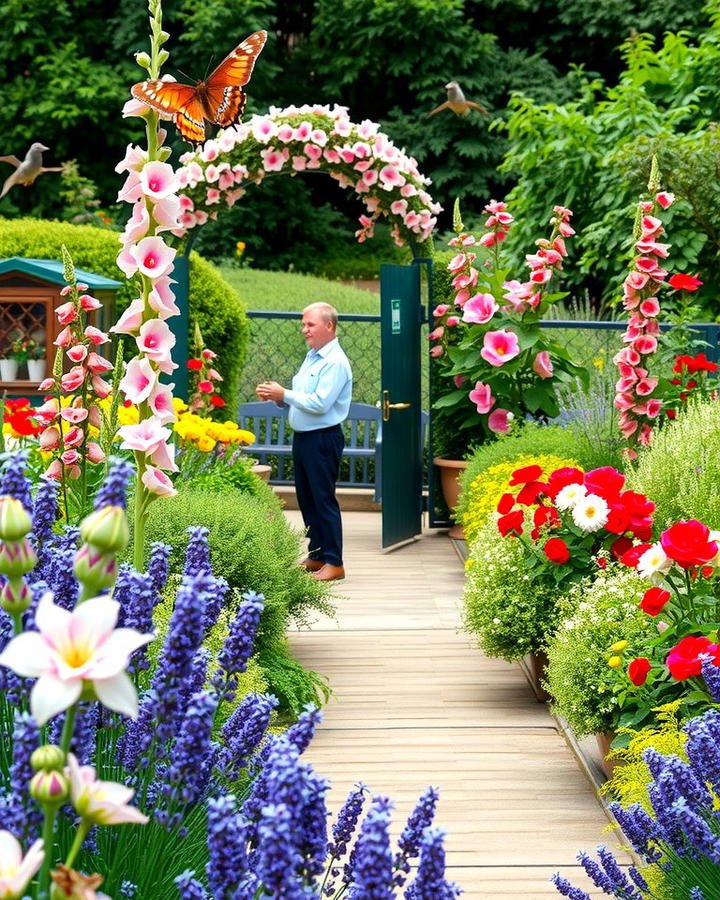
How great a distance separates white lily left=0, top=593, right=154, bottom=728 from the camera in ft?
3.84

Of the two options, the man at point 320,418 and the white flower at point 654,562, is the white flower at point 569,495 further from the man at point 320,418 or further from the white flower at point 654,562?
the man at point 320,418

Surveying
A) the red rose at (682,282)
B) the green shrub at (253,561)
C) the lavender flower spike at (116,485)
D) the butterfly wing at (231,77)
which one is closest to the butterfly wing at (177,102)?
the butterfly wing at (231,77)

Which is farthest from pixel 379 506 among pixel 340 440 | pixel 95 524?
pixel 95 524

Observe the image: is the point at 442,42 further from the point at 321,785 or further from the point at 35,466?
the point at 321,785

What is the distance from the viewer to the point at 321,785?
63.4 inches

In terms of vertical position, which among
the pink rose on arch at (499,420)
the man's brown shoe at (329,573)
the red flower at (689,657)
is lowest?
the man's brown shoe at (329,573)

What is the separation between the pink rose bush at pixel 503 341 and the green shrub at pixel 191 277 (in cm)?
171

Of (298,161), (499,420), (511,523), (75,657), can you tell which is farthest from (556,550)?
(298,161)

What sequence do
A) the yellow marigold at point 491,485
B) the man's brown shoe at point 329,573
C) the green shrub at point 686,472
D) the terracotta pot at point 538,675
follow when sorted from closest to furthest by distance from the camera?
the green shrub at point 686,472, the terracotta pot at point 538,675, the yellow marigold at point 491,485, the man's brown shoe at point 329,573

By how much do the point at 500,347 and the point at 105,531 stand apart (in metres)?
7.88

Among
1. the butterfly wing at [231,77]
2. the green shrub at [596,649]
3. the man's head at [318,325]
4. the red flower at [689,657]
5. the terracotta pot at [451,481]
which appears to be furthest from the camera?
the terracotta pot at [451,481]

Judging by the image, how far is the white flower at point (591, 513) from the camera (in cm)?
512

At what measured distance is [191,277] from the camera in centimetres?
1001

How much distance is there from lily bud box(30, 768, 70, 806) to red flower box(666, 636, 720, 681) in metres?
2.58
